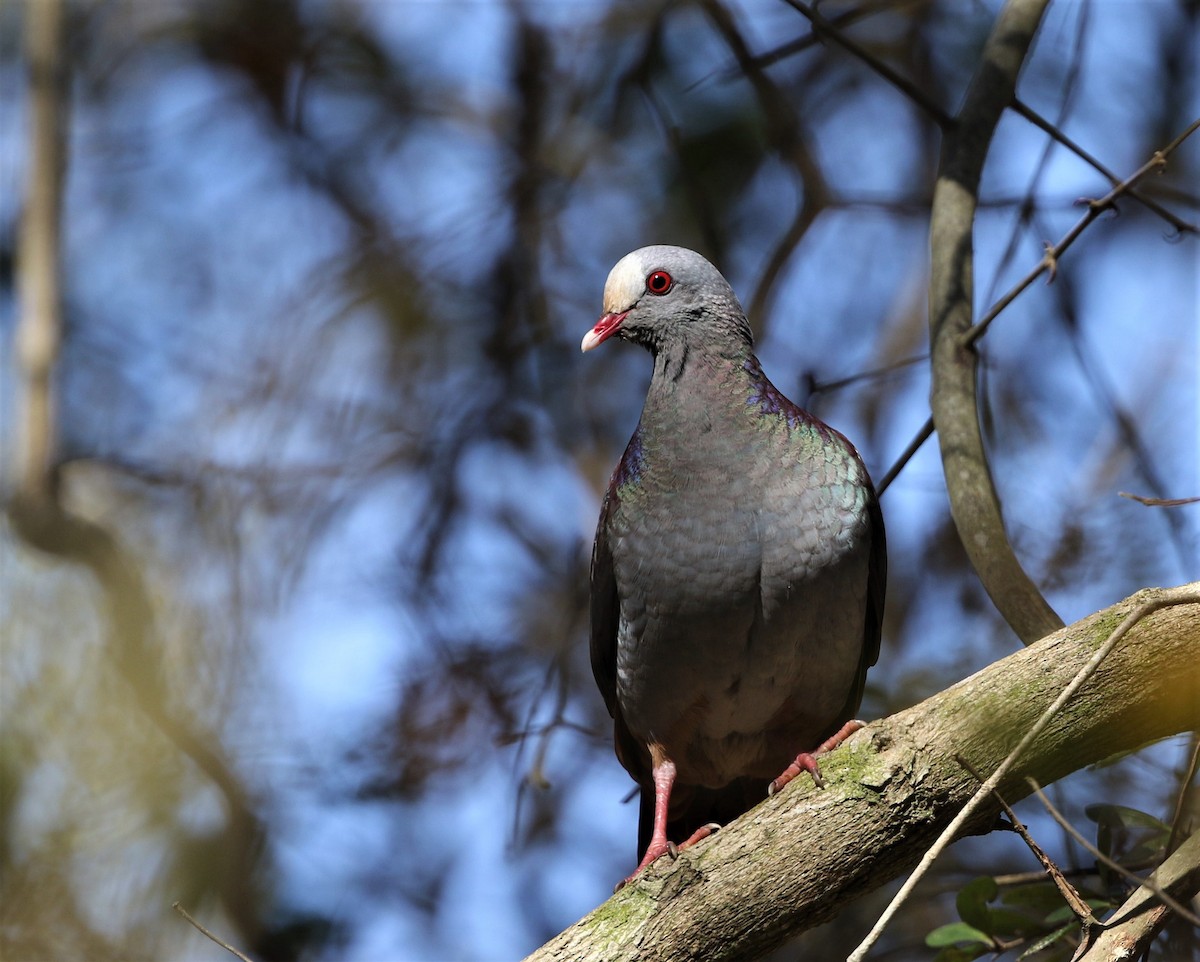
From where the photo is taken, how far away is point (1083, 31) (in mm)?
4891

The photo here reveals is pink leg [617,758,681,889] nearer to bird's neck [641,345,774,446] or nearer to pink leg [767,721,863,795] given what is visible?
pink leg [767,721,863,795]

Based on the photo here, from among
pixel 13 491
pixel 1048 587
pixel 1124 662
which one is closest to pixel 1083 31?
pixel 1048 587

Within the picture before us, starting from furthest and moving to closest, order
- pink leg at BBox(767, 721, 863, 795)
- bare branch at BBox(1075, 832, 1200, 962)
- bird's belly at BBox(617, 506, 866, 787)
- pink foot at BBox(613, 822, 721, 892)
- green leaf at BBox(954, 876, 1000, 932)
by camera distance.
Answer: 1. bird's belly at BBox(617, 506, 866, 787)
2. green leaf at BBox(954, 876, 1000, 932)
3. pink foot at BBox(613, 822, 721, 892)
4. pink leg at BBox(767, 721, 863, 795)
5. bare branch at BBox(1075, 832, 1200, 962)

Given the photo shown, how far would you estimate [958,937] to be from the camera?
11.8ft

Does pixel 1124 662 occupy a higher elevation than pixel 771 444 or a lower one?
lower

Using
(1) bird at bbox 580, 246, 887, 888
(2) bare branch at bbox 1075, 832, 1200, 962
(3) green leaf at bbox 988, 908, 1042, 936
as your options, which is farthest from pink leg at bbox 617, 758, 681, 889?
(2) bare branch at bbox 1075, 832, 1200, 962

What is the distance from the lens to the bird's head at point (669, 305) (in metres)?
4.19

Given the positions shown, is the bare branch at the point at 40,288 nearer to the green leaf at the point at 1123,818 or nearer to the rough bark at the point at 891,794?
the rough bark at the point at 891,794

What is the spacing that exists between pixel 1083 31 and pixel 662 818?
11.0 ft

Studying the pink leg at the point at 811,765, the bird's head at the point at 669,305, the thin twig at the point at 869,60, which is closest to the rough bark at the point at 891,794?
the pink leg at the point at 811,765

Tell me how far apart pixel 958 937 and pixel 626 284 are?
2.27m

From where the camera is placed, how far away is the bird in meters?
3.74

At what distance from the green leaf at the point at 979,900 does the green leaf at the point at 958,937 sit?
26 mm

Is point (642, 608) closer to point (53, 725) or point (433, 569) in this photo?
point (53, 725)
